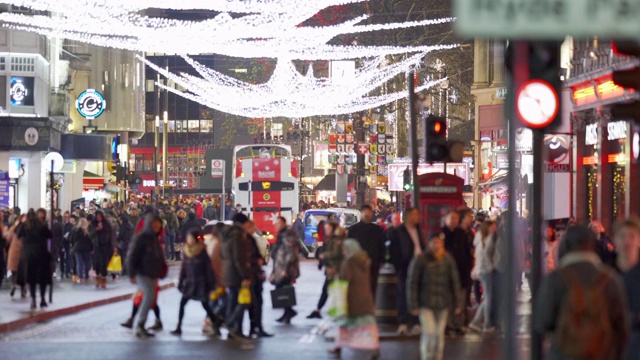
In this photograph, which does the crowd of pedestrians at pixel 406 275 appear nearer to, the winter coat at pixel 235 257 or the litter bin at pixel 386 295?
the winter coat at pixel 235 257

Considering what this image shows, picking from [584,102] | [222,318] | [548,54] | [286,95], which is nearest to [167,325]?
[222,318]

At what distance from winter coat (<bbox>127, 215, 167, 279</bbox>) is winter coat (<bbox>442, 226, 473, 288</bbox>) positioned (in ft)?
14.0

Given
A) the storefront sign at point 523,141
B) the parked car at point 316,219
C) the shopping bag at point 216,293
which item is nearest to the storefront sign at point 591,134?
the storefront sign at point 523,141

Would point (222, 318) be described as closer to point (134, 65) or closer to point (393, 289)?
point (393, 289)

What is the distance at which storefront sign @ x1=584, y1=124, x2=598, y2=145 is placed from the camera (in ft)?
117

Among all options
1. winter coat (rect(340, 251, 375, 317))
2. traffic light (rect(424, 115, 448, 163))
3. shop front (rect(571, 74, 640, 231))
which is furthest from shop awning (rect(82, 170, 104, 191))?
winter coat (rect(340, 251, 375, 317))

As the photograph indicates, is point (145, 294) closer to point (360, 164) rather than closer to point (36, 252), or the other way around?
point (36, 252)

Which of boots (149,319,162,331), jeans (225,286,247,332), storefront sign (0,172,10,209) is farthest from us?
storefront sign (0,172,10,209)

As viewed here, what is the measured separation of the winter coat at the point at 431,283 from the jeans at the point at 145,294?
19.5ft

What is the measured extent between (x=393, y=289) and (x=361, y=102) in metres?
39.2

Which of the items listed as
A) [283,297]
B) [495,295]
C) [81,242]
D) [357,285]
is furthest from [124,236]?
[357,285]

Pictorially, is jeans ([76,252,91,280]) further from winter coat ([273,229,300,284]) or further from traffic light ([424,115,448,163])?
traffic light ([424,115,448,163])

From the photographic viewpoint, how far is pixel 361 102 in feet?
198

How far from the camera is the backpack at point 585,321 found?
9.01 meters
